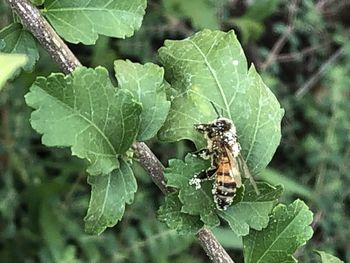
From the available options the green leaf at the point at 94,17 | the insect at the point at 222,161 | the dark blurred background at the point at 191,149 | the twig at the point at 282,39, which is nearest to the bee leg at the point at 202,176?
the insect at the point at 222,161

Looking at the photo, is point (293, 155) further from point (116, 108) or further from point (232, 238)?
point (116, 108)

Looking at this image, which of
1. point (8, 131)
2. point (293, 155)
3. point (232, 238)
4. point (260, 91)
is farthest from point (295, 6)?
point (260, 91)

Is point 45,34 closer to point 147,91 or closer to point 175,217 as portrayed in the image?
point 147,91

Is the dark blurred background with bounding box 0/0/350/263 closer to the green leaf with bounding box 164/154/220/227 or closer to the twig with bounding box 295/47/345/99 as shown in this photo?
the twig with bounding box 295/47/345/99

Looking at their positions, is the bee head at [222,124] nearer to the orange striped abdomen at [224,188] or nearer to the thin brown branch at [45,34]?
the orange striped abdomen at [224,188]

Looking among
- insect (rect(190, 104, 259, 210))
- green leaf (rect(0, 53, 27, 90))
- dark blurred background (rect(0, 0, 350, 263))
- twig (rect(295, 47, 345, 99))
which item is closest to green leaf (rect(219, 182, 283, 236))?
insect (rect(190, 104, 259, 210))

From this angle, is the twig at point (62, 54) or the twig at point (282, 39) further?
the twig at point (282, 39)
